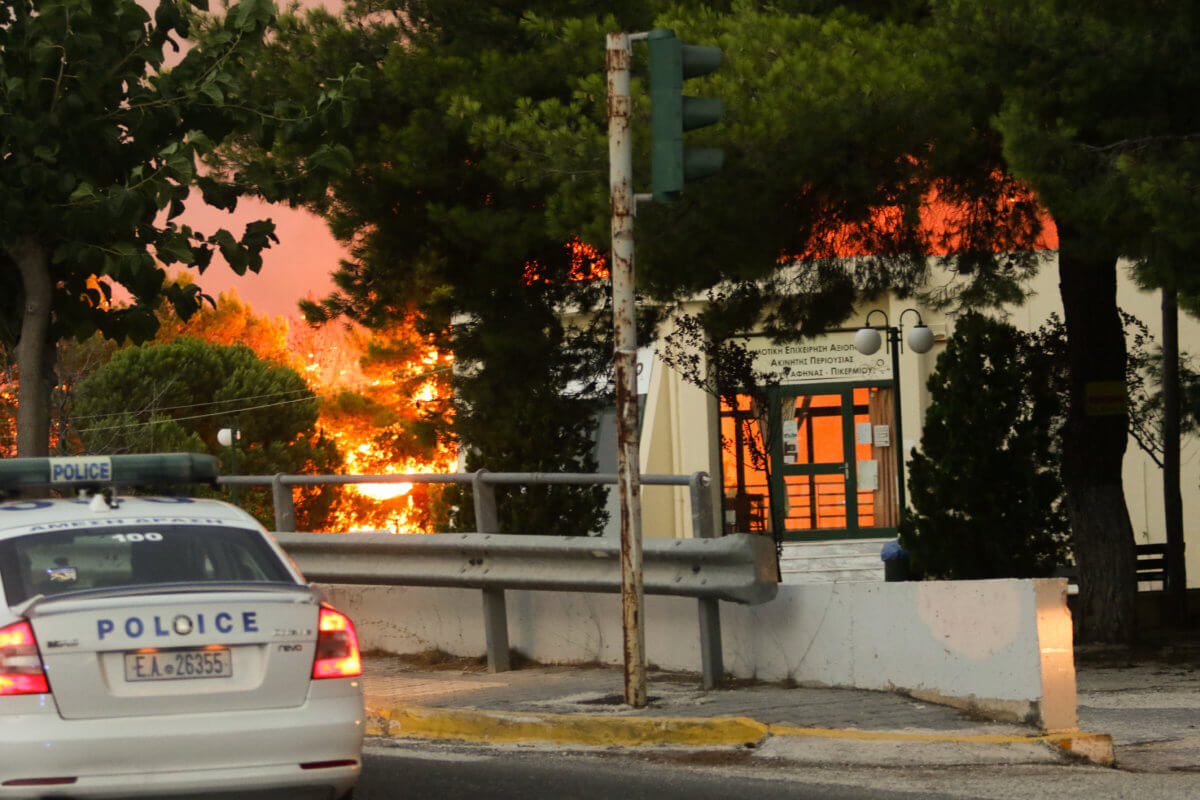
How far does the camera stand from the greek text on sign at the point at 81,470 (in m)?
7.41

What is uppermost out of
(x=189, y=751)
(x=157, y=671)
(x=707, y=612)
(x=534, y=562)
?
(x=534, y=562)

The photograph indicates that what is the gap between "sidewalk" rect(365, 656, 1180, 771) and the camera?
825cm

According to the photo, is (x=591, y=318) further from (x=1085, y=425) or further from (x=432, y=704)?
(x=432, y=704)

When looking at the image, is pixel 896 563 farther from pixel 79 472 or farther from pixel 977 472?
pixel 79 472

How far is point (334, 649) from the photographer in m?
6.43

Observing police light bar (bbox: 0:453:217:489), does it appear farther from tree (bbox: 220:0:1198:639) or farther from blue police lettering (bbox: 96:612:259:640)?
tree (bbox: 220:0:1198:639)

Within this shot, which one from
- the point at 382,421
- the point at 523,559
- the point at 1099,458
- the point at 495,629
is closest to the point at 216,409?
the point at 382,421

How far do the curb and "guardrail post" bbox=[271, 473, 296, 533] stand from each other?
3.19 m

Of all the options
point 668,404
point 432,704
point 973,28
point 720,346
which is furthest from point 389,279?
point 668,404

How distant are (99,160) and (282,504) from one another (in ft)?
10.3

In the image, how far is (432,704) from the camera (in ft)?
32.6

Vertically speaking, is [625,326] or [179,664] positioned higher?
[625,326]

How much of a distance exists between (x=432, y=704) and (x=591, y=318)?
9.74 metres

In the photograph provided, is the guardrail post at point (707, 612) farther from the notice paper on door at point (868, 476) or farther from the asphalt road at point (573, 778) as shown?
the notice paper on door at point (868, 476)
